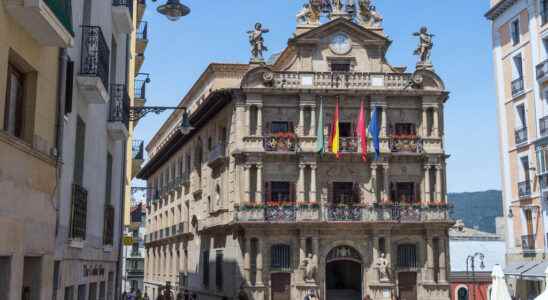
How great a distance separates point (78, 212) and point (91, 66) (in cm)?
270

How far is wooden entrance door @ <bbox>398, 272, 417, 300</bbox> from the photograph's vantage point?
3694cm

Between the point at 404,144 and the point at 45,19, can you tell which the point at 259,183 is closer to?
the point at 404,144

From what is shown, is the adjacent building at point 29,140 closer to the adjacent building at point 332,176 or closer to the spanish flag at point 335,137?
the adjacent building at point 332,176

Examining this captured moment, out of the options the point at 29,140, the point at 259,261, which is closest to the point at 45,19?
the point at 29,140

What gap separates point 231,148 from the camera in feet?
126

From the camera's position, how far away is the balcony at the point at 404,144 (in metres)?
37.9

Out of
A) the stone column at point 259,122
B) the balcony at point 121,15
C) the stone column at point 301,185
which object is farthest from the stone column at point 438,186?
the balcony at point 121,15

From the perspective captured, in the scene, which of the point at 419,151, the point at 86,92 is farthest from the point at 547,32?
the point at 86,92

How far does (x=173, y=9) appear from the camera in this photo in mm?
12758

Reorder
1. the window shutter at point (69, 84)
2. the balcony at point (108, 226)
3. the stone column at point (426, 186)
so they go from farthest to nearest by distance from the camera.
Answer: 1. the stone column at point (426, 186)
2. the balcony at point (108, 226)
3. the window shutter at point (69, 84)

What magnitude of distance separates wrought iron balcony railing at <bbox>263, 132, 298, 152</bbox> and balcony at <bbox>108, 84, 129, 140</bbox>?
19.8 m

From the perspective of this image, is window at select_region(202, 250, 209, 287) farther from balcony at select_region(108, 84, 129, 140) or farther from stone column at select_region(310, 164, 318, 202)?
balcony at select_region(108, 84, 129, 140)

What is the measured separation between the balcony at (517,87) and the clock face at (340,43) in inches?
369

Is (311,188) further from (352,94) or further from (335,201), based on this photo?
(352,94)
